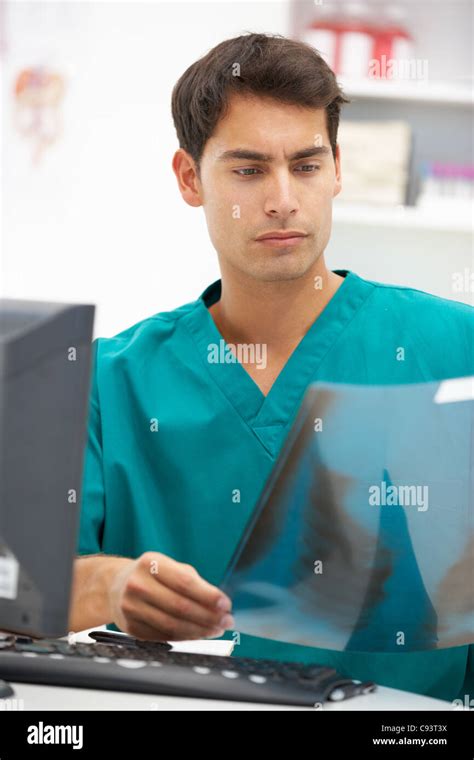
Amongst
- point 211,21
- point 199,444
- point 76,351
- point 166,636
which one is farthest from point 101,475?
point 211,21

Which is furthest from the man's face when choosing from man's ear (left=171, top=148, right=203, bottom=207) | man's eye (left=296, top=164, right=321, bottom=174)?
man's ear (left=171, top=148, right=203, bottom=207)

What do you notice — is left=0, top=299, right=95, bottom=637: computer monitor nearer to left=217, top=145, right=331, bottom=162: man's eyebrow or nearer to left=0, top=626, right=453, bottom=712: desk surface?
left=0, top=626, right=453, bottom=712: desk surface

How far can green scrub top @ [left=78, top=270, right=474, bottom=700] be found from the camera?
1267 mm

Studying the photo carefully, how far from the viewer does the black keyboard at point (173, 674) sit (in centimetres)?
85

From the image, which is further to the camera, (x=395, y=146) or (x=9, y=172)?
(x=9, y=172)

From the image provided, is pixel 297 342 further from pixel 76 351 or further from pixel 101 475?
pixel 76 351

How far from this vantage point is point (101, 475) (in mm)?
1280

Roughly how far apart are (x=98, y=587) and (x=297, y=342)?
0.45 metres

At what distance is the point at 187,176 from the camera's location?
4.76 feet

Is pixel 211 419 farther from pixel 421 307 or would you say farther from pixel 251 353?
pixel 421 307

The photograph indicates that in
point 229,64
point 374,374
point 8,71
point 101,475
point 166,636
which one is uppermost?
point 8,71

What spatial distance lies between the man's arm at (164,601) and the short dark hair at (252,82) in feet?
2.02

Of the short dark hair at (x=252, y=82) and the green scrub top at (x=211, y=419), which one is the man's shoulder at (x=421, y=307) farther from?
the short dark hair at (x=252, y=82)

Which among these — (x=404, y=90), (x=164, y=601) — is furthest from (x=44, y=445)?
(x=404, y=90)
